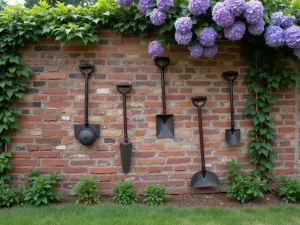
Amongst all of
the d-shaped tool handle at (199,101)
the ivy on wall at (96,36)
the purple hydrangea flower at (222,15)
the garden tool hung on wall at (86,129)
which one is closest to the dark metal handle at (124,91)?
the garden tool hung on wall at (86,129)

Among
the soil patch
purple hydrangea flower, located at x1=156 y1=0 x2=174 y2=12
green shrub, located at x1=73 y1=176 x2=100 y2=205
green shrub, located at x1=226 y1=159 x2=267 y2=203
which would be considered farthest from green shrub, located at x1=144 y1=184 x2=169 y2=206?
purple hydrangea flower, located at x1=156 y1=0 x2=174 y2=12

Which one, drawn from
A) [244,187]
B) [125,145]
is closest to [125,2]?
[125,145]

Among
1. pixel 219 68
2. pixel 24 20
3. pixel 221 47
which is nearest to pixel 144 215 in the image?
pixel 219 68

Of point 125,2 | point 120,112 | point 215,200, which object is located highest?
point 125,2

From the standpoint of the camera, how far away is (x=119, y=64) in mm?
3143

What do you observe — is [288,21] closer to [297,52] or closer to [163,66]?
[297,52]

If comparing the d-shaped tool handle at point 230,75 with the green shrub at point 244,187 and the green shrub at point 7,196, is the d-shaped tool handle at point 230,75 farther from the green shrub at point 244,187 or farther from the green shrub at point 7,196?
the green shrub at point 7,196

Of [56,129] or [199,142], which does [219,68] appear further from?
[56,129]

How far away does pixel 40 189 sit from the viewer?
2828mm

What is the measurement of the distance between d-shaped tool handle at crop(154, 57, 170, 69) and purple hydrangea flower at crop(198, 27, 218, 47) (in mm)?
436

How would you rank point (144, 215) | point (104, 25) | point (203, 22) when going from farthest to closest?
point (104, 25)
point (203, 22)
point (144, 215)

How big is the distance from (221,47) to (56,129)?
6.34 feet

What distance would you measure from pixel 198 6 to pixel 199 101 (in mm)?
963

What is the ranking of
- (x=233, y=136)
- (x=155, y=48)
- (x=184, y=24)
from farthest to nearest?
(x=233, y=136)
(x=155, y=48)
(x=184, y=24)
